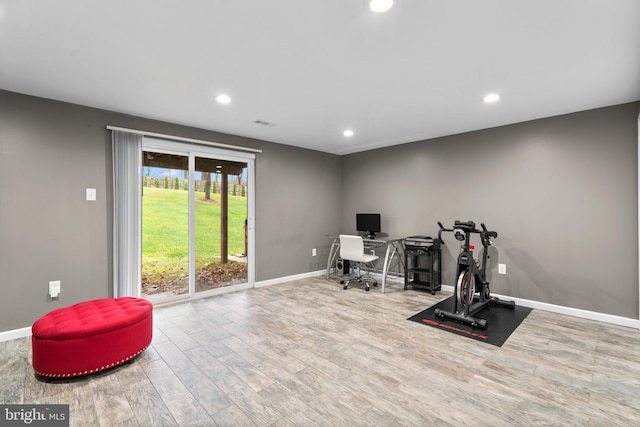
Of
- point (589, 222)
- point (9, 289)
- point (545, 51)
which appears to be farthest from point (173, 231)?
point (589, 222)

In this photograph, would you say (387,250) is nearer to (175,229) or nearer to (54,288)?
(175,229)

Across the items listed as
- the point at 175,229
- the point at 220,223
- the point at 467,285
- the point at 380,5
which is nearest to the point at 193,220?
the point at 175,229

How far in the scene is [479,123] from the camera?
12.8 feet

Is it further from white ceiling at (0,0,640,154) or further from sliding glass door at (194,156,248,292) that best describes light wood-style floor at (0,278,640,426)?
white ceiling at (0,0,640,154)

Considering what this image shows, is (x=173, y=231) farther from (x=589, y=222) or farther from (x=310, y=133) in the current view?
(x=589, y=222)

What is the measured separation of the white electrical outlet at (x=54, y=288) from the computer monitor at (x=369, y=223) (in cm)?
422

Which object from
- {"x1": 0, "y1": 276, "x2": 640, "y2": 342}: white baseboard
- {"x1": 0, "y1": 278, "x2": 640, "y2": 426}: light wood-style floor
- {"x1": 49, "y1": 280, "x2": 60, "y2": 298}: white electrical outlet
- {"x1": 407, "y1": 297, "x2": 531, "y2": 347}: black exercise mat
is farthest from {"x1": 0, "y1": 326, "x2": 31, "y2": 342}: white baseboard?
{"x1": 407, "y1": 297, "x2": 531, "y2": 347}: black exercise mat

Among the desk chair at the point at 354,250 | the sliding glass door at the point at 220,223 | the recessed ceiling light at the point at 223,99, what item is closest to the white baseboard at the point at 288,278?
the sliding glass door at the point at 220,223

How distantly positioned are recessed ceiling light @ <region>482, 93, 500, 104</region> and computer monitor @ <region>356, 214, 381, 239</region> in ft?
8.41

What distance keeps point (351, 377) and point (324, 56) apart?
2412 mm

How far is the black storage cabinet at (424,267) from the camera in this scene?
4395 mm

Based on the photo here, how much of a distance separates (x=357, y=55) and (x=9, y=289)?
380 centimetres

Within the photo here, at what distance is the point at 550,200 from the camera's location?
3.62 m

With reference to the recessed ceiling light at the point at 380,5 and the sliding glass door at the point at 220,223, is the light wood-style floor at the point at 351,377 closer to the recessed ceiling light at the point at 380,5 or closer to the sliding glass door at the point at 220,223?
the sliding glass door at the point at 220,223
